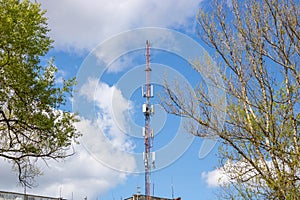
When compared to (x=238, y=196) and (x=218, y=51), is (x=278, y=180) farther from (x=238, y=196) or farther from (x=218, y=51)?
(x=218, y=51)

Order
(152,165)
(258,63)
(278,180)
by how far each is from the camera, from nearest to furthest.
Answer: (278,180), (258,63), (152,165)

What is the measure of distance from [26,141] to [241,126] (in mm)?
6615

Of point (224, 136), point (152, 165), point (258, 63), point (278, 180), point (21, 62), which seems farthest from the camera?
point (152, 165)

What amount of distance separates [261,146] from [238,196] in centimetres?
128

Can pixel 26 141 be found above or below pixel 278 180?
above

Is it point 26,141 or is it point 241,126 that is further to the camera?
point 26,141

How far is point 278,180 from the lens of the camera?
945cm

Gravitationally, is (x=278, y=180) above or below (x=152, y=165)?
below

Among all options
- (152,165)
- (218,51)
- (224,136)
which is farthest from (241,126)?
(152,165)

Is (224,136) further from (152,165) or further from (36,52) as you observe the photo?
(152,165)

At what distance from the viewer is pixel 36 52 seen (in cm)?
1320

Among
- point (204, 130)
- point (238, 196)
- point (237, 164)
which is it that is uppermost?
point (204, 130)

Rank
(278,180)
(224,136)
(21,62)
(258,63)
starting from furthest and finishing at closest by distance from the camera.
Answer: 1. (21,62)
2. (258,63)
3. (224,136)
4. (278,180)

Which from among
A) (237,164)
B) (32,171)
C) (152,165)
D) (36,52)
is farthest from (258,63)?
(152,165)
